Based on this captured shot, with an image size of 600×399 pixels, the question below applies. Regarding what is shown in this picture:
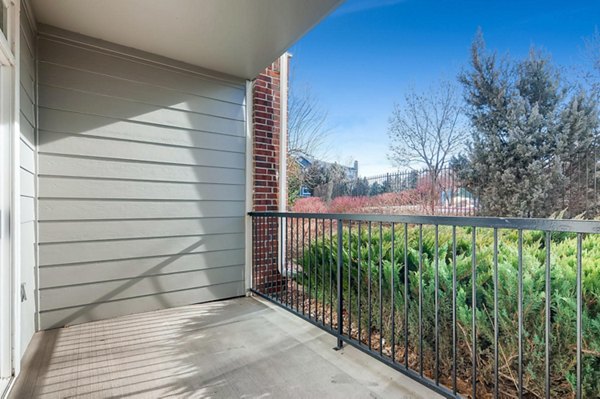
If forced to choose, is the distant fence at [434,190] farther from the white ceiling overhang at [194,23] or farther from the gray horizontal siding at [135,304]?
the white ceiling overhang at [194,23]

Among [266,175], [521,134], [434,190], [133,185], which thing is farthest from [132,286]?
[521,134]

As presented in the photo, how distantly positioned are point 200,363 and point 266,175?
6.52ft

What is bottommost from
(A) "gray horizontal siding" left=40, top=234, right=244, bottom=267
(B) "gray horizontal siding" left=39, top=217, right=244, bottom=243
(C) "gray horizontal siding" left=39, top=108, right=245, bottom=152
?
(A) "gray horizontal siding" left=40, top=234, right=244, bottom=267

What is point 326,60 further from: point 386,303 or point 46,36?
point 386,303

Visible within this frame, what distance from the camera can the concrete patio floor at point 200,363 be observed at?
1.60 m

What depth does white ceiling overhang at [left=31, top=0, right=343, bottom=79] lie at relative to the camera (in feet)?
6.82

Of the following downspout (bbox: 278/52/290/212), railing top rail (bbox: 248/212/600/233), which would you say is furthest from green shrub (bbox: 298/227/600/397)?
downspout (bbox: 278/52/290/212)

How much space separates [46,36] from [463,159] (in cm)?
785

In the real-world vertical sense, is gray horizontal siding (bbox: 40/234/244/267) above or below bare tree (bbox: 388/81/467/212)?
below

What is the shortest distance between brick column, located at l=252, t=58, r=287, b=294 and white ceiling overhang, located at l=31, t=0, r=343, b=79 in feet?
2.06

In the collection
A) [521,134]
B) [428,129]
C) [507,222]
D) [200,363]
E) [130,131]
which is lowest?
[200,363]

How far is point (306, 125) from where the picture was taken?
32.4 feet

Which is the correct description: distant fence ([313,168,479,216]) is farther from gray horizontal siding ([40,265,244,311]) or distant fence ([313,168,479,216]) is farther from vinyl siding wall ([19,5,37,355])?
vinyl siding wall ([19,5,37,355])

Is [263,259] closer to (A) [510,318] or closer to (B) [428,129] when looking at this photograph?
(A) [510,318]
